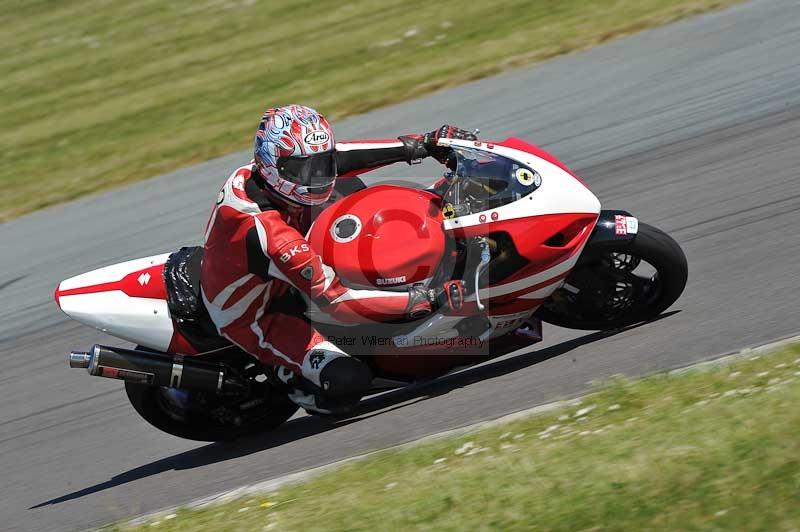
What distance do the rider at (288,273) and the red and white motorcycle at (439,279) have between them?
132 mm

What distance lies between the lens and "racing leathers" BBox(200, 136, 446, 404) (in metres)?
5.12

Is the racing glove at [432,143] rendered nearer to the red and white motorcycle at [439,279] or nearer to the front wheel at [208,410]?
the red and white motorcycle at [439,279]

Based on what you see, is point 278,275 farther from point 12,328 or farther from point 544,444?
point 12,328

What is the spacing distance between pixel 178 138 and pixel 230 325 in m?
7.69

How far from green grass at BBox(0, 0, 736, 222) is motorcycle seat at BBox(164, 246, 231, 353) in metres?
6.22

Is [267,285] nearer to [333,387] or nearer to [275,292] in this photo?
[275,292]

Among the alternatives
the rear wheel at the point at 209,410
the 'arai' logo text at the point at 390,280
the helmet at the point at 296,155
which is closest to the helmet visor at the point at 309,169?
the helmet at the point at 296,155

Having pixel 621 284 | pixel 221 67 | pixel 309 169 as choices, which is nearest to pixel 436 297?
pixel 309 169

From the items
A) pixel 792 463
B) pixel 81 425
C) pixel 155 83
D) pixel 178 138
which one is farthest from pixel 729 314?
pixel 155 83

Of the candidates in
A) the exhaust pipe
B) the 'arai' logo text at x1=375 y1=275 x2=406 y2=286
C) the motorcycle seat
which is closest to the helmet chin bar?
the 'arai' logo text at x1=375 y1=275 x2=406 y2=286

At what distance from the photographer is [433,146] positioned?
225 inches

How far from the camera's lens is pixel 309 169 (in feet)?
17.1

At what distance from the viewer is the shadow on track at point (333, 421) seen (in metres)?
5.78

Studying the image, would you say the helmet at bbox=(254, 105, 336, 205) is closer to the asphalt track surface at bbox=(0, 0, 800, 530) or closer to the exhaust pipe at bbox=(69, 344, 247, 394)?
the exhaust pipe at bbox=(69, 344, 247, 394)
